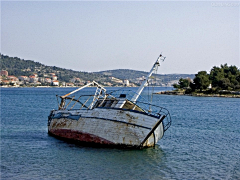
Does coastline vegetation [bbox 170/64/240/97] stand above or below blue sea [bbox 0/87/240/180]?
above

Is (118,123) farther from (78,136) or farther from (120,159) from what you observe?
(78,136)

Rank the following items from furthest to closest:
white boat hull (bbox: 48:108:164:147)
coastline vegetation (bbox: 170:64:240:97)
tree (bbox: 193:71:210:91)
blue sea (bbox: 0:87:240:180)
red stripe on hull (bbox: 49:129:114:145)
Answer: tree (bbox: 193:71:210:91)
coastline vegetation (bbox: 170:64:240:97)
red stripe on hull (bbox: 49:129:114:145)
white boat hull (bbox: 48:108:164:147)
blue sea (bbox: 0:87:240:180)

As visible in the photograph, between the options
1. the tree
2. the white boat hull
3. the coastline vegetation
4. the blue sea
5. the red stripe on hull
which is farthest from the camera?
the tree

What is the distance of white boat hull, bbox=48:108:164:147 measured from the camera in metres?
21.7

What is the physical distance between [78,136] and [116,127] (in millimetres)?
3759

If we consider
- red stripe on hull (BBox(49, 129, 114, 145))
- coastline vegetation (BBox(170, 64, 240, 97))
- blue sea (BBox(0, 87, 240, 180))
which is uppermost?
coastline vegetation (BBox(170, 64, 240, 97))

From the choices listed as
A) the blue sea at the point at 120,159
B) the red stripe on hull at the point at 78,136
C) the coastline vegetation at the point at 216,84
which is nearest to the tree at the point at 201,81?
the coastline vegetation at the point at 216,84

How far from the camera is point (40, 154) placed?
2203 cm

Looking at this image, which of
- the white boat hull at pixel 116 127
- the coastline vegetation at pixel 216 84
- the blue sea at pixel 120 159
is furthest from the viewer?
the coastline vegetation at pixel 216 84

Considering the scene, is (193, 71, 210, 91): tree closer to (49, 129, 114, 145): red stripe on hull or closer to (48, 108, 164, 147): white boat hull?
(49, 129, 114, 145): red stripe on hull

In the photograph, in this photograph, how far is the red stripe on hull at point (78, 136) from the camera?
2297 cm

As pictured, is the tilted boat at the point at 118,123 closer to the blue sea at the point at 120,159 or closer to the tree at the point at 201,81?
the blue sea at the point at 120,159

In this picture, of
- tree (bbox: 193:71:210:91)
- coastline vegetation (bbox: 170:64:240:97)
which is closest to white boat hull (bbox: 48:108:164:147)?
coastline vegetation (bbox: 170:64:240:97)

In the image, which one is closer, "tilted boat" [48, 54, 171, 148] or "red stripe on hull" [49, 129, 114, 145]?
"tilted boat" [48, 54, 171, 148]
